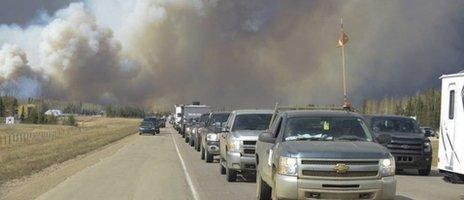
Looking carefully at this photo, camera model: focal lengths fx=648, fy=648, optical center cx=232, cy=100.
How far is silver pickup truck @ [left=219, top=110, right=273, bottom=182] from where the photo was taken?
16.9 m

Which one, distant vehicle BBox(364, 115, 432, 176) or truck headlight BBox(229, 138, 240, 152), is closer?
truck headlight BBox(229, 138, 240, 152)

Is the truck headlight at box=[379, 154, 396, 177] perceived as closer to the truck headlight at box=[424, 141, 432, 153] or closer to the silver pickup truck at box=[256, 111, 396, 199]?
the silver pickup truck at box=[256, 111, 396, 199]

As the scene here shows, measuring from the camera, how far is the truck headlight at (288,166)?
9.42m

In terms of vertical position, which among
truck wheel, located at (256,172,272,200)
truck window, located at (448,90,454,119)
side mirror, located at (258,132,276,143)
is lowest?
truck wheel, located at (256,172,272,200)

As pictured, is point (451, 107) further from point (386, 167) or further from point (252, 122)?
point (386, 167)

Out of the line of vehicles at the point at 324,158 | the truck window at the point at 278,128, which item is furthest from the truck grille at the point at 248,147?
the truck window at the point at 278,128

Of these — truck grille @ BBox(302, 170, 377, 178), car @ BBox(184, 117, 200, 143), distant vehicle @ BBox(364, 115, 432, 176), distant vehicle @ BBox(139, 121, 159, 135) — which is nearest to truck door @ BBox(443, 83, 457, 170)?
distant vehicle @ BBox(364, 115, 432, 176)

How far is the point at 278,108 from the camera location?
1288 cm

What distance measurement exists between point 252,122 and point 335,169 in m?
9.28

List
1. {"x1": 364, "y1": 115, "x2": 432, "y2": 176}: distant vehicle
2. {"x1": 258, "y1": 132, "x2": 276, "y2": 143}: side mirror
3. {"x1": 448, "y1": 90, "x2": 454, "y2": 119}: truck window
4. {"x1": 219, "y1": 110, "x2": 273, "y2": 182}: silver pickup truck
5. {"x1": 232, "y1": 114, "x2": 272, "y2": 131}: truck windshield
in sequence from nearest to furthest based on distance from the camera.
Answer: {"x1": 258, "y1": 132, "x2": 276, "y2": 143}: side mirror
{"x1": 448, "y1": 90, "x2": 454, "y2": 119}: truck window
{"x1": 219, "y1": 110, "x2": 273, "y2": 182}: silver pickup truck
{"x1": 232, "y1": 114, "x2": 272, "y2": 131}: truck windshield
{"x1": 364, "y1": 115, "x2": 432, "y2": 176}: distant vehicle

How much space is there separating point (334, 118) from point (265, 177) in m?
1.66

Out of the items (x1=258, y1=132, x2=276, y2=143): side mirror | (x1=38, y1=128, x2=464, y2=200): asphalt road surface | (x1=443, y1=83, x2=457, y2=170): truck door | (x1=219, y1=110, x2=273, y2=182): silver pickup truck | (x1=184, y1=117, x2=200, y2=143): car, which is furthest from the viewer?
(x1=184, y1=117, x2=200, y2=143): car

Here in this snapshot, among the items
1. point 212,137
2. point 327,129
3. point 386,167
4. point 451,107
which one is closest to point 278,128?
point 327,129

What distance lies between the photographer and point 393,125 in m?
22.4
